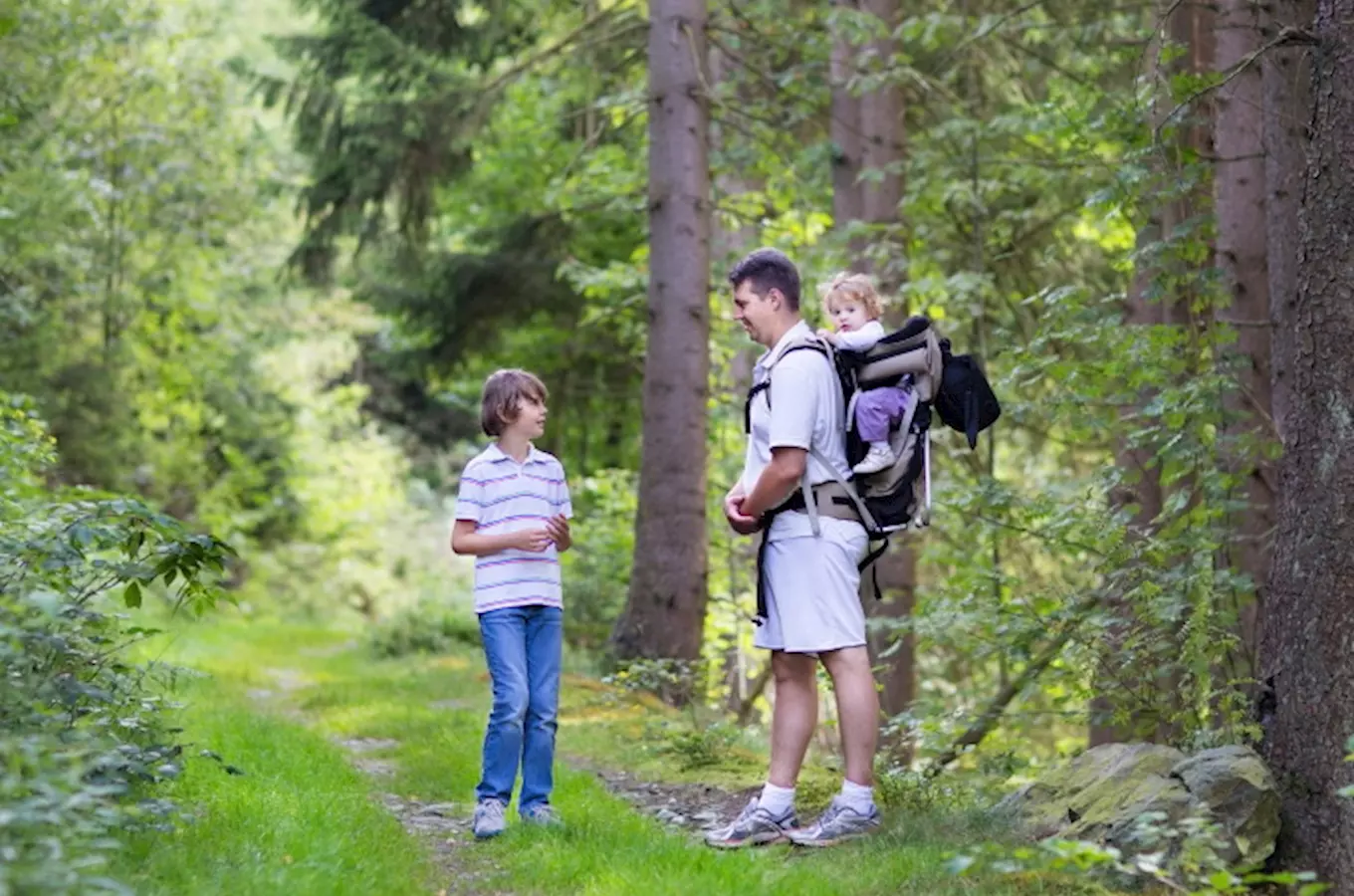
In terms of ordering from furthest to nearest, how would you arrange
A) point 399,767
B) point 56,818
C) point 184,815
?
point 399,767 < point 184,815 < point 56,818

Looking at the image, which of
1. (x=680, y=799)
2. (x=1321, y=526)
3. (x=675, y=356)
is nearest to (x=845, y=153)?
(x=675, y=356)

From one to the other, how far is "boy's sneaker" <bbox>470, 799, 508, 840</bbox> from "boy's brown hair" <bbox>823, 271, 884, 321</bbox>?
99.4 inches

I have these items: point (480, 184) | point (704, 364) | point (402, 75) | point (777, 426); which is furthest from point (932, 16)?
point (480, 184)

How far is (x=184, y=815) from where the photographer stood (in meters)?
5.59

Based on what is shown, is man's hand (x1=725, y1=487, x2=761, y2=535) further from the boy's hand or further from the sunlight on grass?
the sunlight on grass

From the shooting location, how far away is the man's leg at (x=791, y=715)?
636 cm

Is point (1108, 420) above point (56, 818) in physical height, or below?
above

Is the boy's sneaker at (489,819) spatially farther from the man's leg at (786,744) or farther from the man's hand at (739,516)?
the man's hand at (739,516)

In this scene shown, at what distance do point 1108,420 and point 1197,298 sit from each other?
1162mm

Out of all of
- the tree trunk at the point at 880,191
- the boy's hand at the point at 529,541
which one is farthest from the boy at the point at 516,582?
the tree trunk at the point at 880,191

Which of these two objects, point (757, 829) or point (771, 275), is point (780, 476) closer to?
point (771, 275)

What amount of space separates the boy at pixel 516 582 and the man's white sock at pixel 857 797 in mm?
1221

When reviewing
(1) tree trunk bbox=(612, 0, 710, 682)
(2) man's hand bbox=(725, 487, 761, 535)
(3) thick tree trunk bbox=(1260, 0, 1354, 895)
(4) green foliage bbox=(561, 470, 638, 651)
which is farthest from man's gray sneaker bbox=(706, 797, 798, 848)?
(4) green foliage bbox=(561, 470, 638, 651)

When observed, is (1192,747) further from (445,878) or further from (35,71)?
(35,71)
